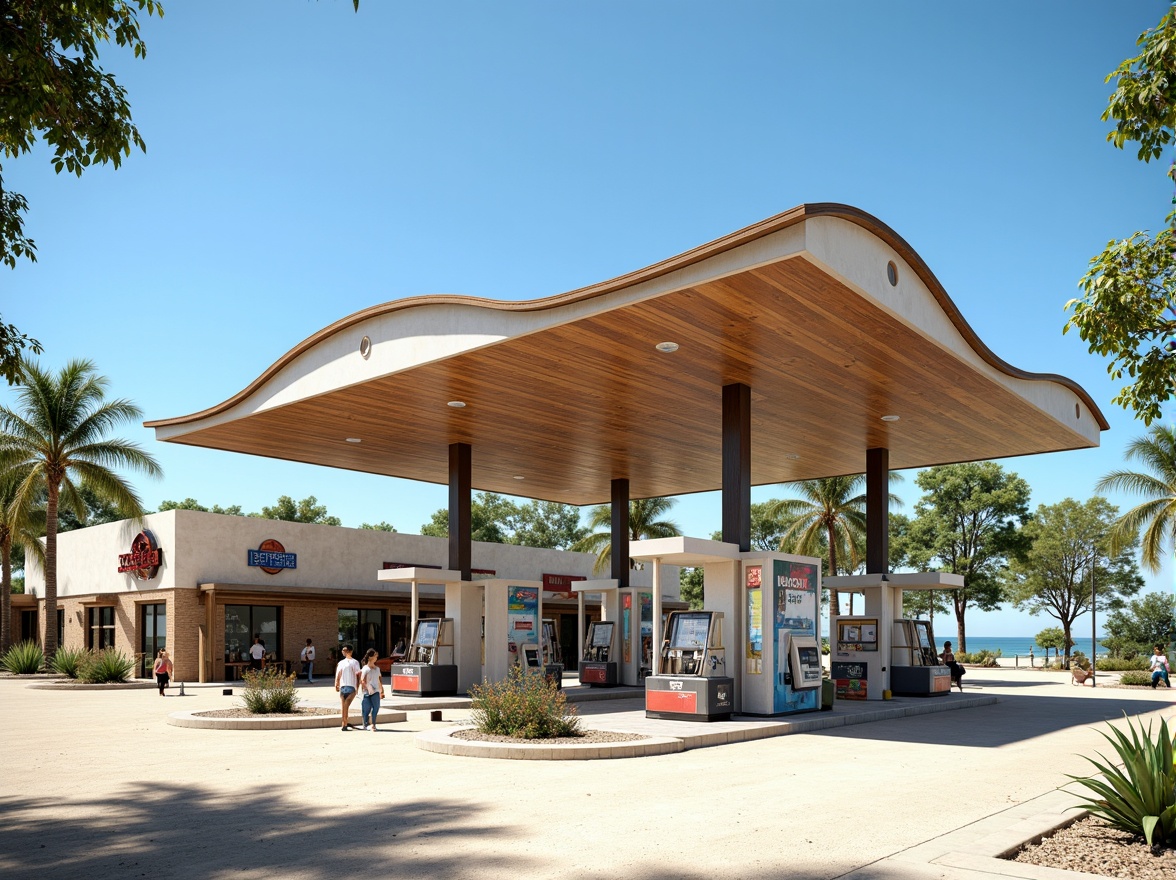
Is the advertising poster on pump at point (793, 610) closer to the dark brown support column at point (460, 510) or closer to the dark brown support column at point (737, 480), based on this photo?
the dark brown support column at point (737, 480)

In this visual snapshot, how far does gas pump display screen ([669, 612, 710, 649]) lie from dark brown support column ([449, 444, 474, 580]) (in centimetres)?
752

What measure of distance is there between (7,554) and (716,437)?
99.8ft

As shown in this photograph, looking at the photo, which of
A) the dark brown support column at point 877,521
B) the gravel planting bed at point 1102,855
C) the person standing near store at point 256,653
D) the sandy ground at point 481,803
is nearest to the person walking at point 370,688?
the sandy ground at point 481,803

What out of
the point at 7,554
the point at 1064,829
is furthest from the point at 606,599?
the point at 7,554

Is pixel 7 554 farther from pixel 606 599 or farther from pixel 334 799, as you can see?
pixel 334 799

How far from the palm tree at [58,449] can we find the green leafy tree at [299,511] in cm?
3109

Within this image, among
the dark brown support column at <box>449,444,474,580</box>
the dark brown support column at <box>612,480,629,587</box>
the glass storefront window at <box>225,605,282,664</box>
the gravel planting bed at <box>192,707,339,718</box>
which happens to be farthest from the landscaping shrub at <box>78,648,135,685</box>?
the dark brown support column at <box>612,480,629,587</box>

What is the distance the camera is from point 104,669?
1184 inches

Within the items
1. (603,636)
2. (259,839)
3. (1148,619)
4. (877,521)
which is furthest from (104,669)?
(1148,619)

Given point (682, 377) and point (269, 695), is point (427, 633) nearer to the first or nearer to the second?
point (269, 695)

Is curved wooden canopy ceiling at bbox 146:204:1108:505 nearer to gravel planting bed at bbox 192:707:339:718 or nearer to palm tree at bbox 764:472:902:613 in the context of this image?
gravel planting bed at bbox 192:707:339:718

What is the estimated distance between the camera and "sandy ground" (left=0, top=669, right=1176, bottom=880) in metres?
7.28

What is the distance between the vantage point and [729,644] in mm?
18203

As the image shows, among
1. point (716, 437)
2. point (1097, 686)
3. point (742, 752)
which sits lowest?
point (1097, 686)
